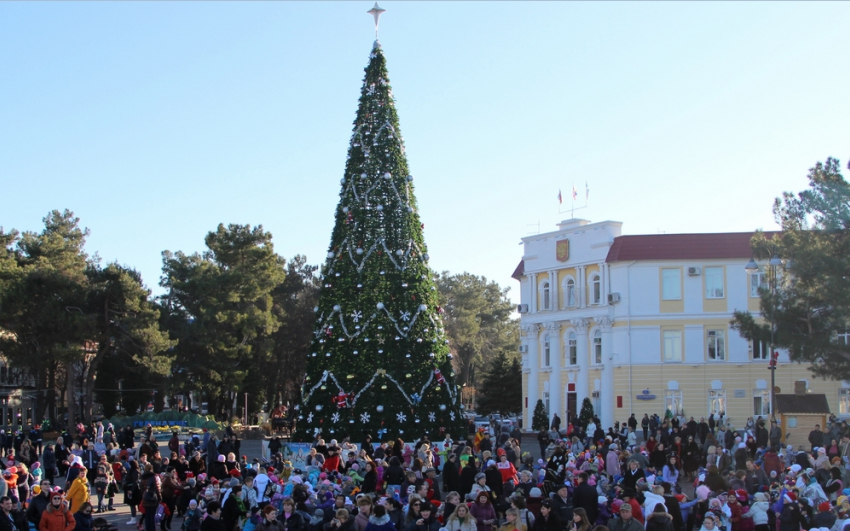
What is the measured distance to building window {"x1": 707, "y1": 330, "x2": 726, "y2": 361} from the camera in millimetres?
50750

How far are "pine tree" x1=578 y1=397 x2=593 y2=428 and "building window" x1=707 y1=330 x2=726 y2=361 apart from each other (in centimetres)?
659

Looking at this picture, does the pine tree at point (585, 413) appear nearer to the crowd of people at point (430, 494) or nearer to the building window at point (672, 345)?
the building window at point (672, 345)

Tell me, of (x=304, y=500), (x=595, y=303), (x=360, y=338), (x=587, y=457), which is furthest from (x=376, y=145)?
(x=595, y=303)

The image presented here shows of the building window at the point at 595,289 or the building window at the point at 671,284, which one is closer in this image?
the building window at the point at 671,284

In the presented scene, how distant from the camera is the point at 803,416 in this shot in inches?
1184

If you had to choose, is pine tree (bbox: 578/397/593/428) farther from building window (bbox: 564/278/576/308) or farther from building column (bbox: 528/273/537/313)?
building column (bbox: 528/273/537/313)

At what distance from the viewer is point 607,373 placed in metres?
51.7

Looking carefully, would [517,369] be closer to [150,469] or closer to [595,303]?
[595,303]

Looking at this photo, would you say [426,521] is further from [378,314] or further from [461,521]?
[378,314]

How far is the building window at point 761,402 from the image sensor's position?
163 feet

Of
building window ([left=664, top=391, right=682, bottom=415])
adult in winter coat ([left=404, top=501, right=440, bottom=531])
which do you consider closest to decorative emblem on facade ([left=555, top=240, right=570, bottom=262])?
building window ([left=664, top=391, right=682, bottom=415])

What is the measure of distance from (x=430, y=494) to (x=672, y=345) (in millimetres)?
36318

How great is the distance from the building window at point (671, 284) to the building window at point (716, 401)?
5084 mm

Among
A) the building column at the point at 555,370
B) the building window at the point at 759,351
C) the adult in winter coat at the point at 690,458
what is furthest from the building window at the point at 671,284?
the adult in winter coat at the point at 690,458
